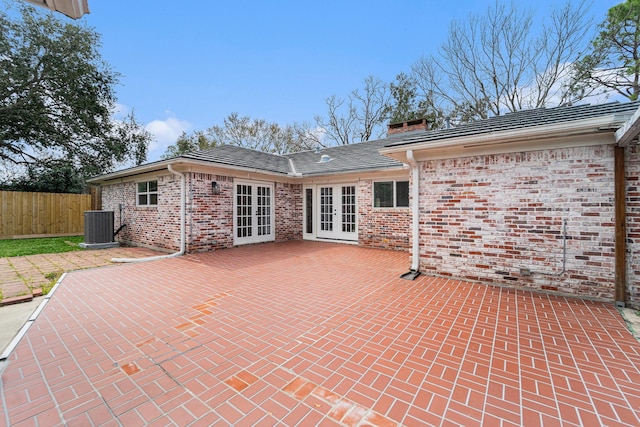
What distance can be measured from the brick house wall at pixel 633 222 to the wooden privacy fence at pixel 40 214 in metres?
18.4

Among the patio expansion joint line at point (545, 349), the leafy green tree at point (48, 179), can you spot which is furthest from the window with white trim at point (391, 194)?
the leafy green tree at point (48, 179)

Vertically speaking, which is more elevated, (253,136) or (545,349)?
(253,136)

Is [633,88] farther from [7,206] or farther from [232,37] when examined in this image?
[7,206]

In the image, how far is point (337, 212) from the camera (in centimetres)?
1013

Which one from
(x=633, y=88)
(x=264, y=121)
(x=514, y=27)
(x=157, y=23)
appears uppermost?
(x=514, y=27)

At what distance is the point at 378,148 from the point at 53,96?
50.1 ft

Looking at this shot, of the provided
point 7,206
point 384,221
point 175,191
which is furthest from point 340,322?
point 7,206

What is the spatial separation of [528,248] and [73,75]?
18.7 meters

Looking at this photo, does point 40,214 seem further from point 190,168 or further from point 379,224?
point 379,224

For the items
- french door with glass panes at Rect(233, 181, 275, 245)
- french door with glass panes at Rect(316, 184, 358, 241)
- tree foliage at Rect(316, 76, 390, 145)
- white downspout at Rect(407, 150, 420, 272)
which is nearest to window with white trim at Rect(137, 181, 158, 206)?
french door with glass panes at Rect(233, 181, 275, 245)

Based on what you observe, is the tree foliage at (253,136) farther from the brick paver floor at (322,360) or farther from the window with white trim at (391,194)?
the brick paver floor at (322,360)

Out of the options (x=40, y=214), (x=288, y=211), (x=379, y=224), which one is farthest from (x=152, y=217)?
(x=40, y=214)

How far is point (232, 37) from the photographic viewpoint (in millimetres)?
9602

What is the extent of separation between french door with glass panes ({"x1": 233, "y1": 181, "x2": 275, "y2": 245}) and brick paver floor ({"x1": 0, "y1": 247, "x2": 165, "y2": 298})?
2.64m
